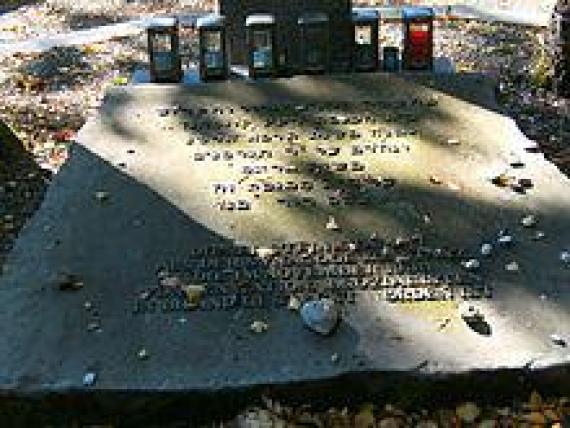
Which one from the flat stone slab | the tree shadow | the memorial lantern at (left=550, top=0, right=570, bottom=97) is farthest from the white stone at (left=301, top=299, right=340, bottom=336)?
the memorial lantern at (left=550, top=0, right=570, bottom=97)

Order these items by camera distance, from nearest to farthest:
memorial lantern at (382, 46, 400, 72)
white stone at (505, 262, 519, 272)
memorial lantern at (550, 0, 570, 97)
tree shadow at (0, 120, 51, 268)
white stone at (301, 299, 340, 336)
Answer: white stone at (301, 299, 340, 336)
white stone at (505, 262, 519, 272)
tree shadow at (0, 120, 51, 268)
memorial lantern at (382, 46, 400, 72)
memorial lantern at (550, 0, 570, 97)

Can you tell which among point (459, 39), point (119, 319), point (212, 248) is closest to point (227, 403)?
point (119, 319)

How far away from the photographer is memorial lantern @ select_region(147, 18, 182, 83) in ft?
22.3

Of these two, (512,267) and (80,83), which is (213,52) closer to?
(80,83)

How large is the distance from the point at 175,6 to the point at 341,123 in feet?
20.4

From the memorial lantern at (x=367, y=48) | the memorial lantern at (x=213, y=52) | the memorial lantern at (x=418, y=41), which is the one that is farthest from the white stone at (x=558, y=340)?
the memorial lantern at (x=213, y=52)

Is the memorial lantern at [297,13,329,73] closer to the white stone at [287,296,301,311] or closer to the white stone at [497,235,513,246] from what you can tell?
the white stone at [497,235,513,246]

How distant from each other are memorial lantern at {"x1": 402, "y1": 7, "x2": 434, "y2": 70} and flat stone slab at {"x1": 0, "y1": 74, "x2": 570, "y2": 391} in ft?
1.79

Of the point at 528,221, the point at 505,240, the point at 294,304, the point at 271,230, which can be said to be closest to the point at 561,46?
the point at 528,221

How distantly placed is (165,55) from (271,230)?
8.40ft

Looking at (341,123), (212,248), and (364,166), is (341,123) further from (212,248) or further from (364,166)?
(212,248)

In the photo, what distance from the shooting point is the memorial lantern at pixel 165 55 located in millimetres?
6797

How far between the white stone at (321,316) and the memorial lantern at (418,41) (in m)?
3.27

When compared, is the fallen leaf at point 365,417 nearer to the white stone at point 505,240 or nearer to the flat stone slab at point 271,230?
the flat stone slab at point 271,230
